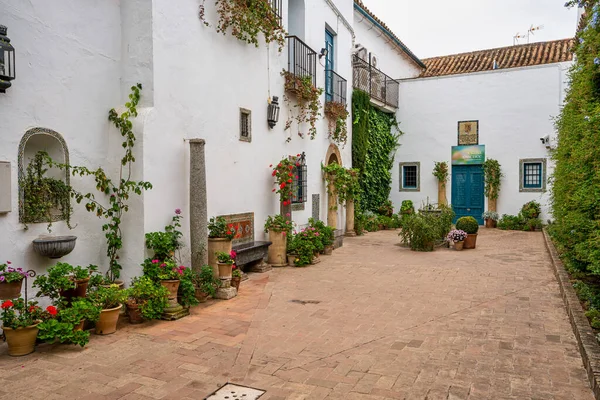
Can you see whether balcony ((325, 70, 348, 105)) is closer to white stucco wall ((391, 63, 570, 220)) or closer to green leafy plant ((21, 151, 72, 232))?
white stucco wall ((391, 63, 570, 220))

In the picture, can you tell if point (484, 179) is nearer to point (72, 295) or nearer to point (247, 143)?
point (247, 143)

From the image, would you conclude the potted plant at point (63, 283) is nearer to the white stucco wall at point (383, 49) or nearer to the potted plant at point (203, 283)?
the potted plant at point (203, 283)

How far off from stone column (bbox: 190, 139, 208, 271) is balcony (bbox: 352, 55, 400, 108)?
30.5 ft

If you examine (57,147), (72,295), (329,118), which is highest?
(329,118)

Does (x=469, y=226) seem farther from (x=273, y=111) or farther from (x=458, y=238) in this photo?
(x=273, y=111)

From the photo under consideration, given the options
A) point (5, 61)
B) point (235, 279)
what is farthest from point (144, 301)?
point (5, 61)

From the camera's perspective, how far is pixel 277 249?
909 cm

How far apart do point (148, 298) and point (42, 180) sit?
5.85 feet

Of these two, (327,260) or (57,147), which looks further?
(327,260)

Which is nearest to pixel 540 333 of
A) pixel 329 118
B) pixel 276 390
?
pixel 276 390

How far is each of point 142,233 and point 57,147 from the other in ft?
4.68

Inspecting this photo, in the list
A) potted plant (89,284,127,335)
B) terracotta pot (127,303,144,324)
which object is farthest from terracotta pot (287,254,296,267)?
potted plant (89,284,127,335)

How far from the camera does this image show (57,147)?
5348 millimetres

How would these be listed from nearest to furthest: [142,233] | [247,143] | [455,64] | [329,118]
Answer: [142,233] → [247,143] → [329,118] → [455,64]
